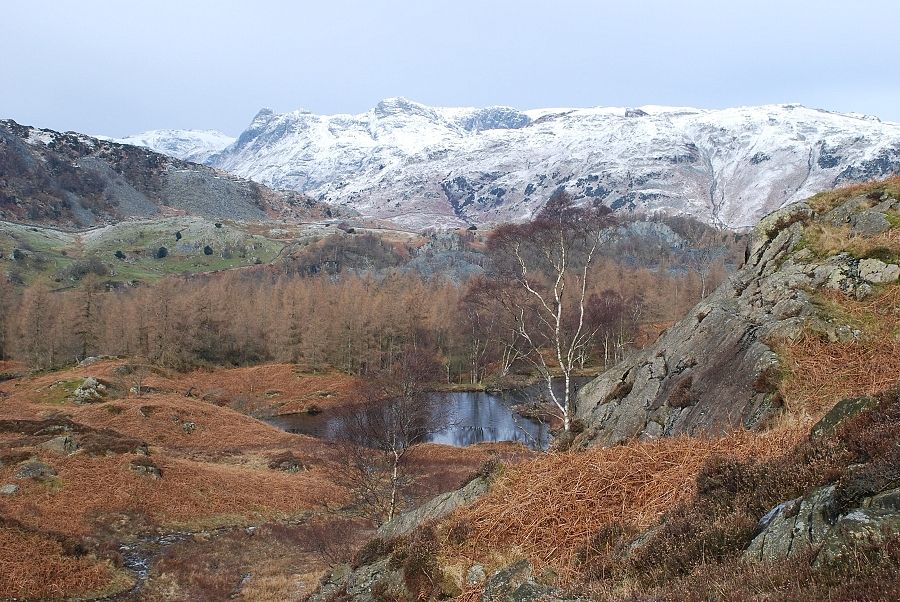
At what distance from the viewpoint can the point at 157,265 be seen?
6442 inches

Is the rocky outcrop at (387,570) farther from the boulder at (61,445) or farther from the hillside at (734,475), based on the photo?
the boulder at (61,445)

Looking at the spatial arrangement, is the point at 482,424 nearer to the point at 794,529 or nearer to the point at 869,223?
the point at 869,223

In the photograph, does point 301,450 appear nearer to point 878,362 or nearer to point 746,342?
point 746,342

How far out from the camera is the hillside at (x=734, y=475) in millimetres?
4672

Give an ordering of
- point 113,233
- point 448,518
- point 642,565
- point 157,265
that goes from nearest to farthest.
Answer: point 642,565, point 448,518, point 157,265, point 113,233

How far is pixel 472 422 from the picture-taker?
6606 cm

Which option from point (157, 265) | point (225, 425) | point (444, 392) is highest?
point (157, 265)

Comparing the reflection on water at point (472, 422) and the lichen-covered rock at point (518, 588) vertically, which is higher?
the lichen-covered rock at point (518, 588)

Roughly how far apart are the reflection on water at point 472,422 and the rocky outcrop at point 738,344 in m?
35.6

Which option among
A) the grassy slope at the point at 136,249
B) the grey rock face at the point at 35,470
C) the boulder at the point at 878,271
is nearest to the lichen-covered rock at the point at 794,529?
the boulder at the point at 878,271

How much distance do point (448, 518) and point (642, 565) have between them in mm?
4595

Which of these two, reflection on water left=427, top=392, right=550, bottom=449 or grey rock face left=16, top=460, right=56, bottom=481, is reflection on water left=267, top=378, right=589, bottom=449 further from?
grey rock face left=16, top=460, right=56, bottom=481

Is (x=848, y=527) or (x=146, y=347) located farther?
(x=146, y=347)

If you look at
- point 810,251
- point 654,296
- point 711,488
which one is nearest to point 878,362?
point 810,251
